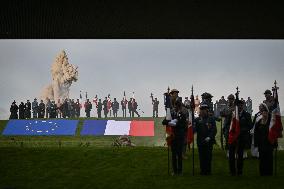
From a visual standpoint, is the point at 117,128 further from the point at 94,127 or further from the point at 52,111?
the point at 52,111

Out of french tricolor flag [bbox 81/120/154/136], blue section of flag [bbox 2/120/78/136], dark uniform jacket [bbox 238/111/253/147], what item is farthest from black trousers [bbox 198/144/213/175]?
blue section of flag [bbox 2/120/78/136]

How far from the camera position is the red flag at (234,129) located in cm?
1152

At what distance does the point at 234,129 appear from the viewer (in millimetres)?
11555

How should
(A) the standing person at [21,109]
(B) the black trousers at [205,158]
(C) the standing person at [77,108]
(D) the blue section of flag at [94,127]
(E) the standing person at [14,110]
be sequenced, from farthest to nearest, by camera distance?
(C) the standing person at [77,108] < (A) the standing person at [21,109] < (E) the standing person at [14,110] < (D) the blue section of flag at [94,127] < (B) the black trousers at [205,158]

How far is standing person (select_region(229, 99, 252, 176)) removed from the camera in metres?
11.7

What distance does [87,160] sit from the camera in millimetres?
14625

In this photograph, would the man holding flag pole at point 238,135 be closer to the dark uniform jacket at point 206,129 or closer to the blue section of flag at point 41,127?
the dark uniform jacket at point 206,129

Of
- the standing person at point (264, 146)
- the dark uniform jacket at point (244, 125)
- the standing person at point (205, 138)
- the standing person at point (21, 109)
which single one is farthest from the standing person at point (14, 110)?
the standing person at point (264, 146)

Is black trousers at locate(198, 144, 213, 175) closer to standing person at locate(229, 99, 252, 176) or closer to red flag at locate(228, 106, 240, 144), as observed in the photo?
standing person at locate(229, 99, 252, 176)

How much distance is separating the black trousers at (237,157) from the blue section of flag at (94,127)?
16.0 meters
